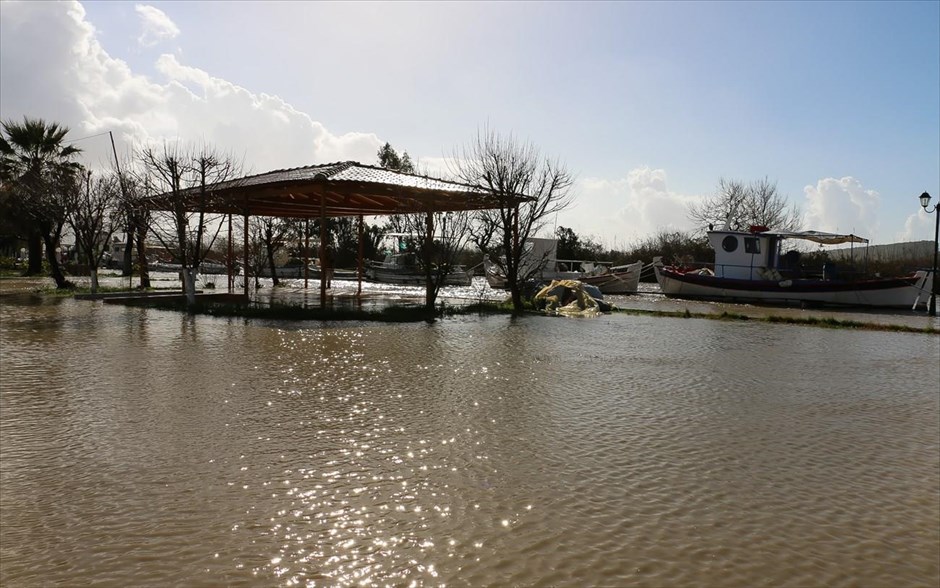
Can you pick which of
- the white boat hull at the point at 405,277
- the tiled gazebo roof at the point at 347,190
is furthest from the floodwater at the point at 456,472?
the white boat hull at the point at 405,277

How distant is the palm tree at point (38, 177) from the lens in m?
21.5

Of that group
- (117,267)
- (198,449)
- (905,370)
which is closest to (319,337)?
(198,449)

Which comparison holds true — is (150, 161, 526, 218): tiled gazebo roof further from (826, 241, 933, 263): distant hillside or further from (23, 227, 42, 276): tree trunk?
(826, 241, 933, 263): distant hillside

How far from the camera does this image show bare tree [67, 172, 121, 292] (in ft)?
66.7

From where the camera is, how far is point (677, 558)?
3.28 metres

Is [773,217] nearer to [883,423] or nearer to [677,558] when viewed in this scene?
[883,423]

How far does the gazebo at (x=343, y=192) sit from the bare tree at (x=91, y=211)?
312 centimetres

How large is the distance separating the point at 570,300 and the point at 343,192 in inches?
288

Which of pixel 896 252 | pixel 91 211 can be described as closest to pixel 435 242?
pixel 91 211

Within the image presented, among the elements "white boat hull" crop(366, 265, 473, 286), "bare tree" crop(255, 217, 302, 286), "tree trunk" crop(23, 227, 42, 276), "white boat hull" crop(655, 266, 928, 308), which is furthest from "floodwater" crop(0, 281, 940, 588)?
"tree trunk" crop(23, 227, 42, 276)

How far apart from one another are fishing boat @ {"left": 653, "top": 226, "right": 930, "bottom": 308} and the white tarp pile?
9.83 meters

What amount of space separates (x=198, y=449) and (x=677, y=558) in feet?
11.2

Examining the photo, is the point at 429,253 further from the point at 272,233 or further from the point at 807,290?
the point at 807,290

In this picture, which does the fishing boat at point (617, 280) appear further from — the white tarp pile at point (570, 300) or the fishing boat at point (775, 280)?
the white tarp pile at point (570, 300)
